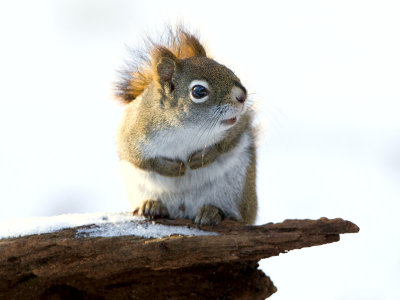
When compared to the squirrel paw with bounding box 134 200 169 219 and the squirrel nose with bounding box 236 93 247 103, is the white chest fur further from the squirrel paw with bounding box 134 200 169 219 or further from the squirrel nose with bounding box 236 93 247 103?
the squirrel nose with bounding box 236 93 247 103

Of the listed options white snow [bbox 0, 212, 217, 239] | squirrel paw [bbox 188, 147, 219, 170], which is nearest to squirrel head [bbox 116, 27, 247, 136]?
squirrel paw [bbox 188, 147, 219, 170]

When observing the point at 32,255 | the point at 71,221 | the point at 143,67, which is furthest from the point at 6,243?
the point at 143,67

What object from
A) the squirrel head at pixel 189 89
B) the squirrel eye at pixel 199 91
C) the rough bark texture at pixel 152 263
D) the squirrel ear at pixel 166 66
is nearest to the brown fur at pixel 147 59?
the squirrel head at pixel 189 89

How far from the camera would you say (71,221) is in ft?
7.38

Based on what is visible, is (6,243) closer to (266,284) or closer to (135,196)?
(135,196)

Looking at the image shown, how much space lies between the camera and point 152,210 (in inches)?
98.9

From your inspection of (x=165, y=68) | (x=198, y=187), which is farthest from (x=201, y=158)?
(x=165, y=68)

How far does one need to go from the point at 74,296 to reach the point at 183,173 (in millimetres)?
722

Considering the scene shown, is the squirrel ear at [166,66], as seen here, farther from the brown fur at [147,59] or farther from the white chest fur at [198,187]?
the white chest fur at [198,187]

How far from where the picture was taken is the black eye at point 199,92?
2.57 metres

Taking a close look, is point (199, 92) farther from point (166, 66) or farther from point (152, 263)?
point (152, 263)

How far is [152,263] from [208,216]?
495 millimetres

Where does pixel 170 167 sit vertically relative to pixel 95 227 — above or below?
above

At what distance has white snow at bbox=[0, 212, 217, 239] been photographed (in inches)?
84.5
